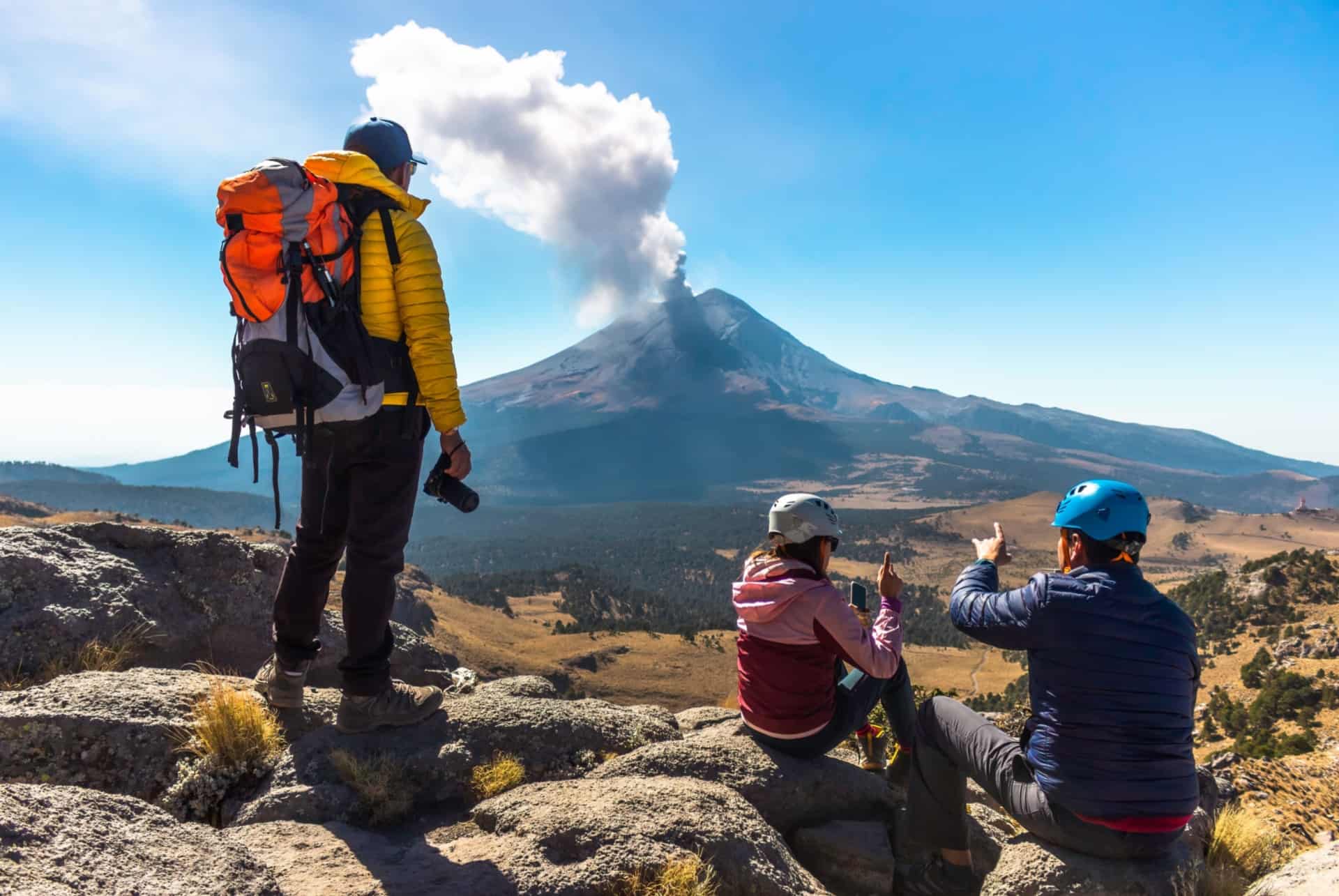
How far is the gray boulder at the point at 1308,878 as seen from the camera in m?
2.78

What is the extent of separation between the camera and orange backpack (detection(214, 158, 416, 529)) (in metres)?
2.98

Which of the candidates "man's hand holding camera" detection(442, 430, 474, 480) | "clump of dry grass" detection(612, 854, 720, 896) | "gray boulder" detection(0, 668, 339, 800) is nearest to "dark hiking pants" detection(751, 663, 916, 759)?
"clump of dry grass" detection(612, 854, 720, 896)

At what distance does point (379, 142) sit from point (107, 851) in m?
3.10

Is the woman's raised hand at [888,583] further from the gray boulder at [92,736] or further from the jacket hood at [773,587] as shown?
the gray boulder at [92,736]

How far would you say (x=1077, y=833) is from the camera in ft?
9.54

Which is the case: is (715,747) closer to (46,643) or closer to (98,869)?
(98,869)

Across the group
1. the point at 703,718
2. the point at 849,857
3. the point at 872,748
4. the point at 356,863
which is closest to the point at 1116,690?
the point at 849,857

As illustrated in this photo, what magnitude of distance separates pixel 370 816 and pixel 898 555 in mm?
105765

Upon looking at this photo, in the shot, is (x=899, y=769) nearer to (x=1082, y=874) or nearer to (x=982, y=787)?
(x=982, y=787)

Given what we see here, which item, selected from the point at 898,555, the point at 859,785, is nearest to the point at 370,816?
the point at 859,785

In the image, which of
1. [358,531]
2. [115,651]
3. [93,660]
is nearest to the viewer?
[358,531]

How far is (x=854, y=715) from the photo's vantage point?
12.9 ft

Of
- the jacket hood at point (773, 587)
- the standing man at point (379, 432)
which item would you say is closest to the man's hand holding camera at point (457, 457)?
the standing man at point (379, 432)

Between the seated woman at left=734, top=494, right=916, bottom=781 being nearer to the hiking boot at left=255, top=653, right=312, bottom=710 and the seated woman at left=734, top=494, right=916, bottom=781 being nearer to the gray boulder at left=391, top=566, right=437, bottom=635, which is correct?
the hiking boot at left=255, top=653, right=312, bottom=710
